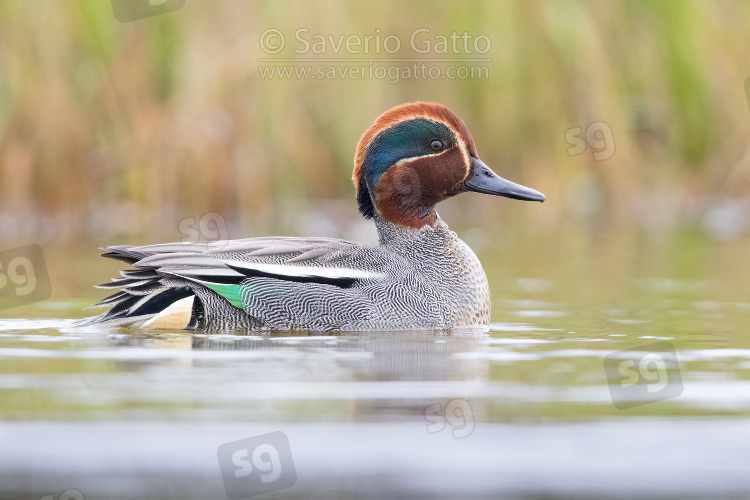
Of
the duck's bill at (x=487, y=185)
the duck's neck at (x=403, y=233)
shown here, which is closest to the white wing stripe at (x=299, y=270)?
the duck's neck at (x=403, y=233)

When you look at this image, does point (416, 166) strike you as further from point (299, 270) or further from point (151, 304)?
point (151, 304)

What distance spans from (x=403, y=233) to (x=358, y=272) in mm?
652

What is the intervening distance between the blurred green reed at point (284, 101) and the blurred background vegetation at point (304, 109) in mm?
17

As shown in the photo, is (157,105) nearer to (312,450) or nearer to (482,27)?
(482,27)

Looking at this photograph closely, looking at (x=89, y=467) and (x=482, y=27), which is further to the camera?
(x=482, y=27)

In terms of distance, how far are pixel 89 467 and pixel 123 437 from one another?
0.27 m

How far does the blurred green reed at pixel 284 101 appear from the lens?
36.4 feet

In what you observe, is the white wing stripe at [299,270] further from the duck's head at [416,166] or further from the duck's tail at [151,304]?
the duck's head at [416,166]

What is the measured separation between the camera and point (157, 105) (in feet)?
38.1

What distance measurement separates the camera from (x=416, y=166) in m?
7.13

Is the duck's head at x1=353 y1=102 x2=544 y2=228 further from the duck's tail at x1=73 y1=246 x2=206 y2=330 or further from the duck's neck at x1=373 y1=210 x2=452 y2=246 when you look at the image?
the duck's tail at x1=73 y1=246 x2=206 y2=330

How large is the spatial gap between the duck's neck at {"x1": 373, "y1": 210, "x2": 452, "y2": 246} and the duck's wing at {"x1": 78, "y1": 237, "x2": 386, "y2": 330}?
0.61 metres

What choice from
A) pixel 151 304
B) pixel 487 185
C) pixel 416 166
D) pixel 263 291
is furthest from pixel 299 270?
pixel 487 185

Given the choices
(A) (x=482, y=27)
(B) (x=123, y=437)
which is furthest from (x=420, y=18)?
(B) (x=123, y=437)
